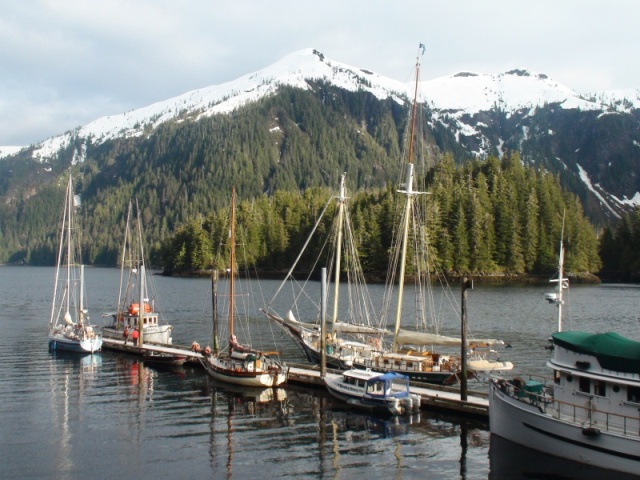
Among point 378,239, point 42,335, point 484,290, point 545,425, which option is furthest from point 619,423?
point 378,239

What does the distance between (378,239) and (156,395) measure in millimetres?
121327

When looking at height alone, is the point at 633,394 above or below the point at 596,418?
above

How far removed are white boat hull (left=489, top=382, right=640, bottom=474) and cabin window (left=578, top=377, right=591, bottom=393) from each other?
171 centimetres

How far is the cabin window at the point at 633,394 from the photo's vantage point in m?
28.5

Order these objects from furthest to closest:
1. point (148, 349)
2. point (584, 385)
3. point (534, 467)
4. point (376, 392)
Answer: point (148, 349) → point (376, 392) → point (584, 385) → point (534, 467)

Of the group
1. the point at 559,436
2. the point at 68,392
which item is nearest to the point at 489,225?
the point at 68,392

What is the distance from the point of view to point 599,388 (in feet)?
97.3

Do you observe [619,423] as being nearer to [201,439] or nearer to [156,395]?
[201,439]

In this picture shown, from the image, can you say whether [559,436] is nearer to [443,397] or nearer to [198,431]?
[443,397]

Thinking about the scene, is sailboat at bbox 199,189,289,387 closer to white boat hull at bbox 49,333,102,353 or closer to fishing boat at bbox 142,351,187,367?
fishing boat at bbox 142,351,187,367

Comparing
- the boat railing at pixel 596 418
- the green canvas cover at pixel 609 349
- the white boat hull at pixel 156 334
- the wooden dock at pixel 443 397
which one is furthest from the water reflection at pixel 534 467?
the white boat hull at pixel 156 334

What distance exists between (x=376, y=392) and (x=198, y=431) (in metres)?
10.8

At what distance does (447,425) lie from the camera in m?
35.9

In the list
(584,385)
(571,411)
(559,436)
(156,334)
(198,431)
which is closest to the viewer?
(559,436)
